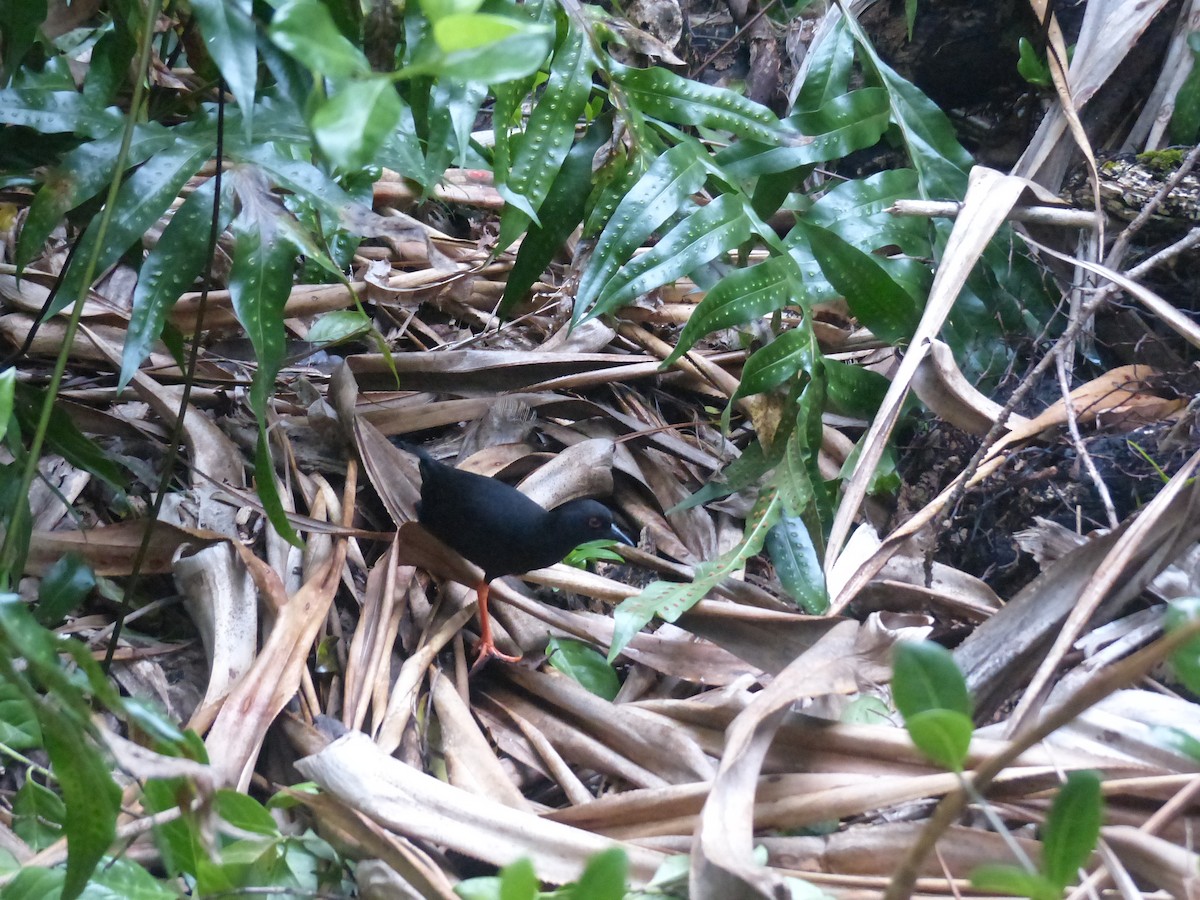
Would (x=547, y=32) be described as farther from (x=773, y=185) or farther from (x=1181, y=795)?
(x=773, y=185)

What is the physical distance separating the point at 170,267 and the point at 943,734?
62.7 inches

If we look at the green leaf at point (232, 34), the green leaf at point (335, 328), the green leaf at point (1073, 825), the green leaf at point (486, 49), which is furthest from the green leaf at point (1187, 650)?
the green leaf at point (335, 328)

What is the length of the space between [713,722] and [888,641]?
1.30 ft

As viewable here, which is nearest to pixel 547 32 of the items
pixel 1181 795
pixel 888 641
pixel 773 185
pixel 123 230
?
pixel 1181 795

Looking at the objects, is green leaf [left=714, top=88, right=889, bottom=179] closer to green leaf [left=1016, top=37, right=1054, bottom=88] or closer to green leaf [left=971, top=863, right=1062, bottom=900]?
green leaf [left=1016, top=37, right=1054, bottom=88]

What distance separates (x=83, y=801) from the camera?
1068 mm

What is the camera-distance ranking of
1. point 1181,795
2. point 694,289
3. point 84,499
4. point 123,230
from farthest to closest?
point 694,289 → point 84,499 → point 123,230 → point 1181,795

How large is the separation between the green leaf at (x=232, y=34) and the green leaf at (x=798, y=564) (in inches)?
59.7

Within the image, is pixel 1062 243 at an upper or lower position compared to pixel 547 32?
lower

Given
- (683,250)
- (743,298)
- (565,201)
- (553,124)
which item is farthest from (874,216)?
(553,124)

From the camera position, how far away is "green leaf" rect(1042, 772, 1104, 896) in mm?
855

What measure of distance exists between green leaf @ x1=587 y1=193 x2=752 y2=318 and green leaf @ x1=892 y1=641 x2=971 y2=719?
1408 mm

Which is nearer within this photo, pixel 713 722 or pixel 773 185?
pixel 713 722

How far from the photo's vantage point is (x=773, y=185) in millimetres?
2682
